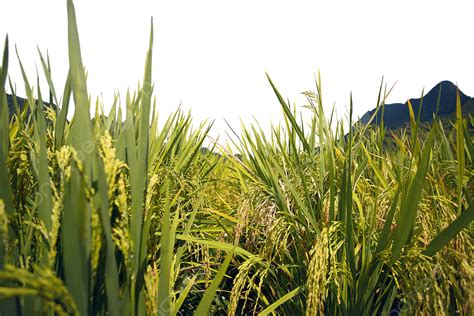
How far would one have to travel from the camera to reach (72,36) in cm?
87

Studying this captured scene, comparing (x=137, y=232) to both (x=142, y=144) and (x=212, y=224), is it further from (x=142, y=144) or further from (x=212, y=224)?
(x=212, y=224)

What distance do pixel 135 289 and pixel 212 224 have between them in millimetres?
1582

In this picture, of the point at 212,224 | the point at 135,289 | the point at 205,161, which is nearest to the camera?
the point at 135,289

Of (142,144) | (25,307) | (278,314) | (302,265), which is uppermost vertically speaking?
(142,144)

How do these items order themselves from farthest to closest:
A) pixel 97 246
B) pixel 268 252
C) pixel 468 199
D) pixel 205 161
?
pixel 205 161 < pixel 468 199 < pixel 268 252 < pixel 97 246

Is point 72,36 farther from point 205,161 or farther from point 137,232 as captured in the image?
point 205,161

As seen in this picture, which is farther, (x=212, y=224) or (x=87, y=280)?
(x=212, y=224)

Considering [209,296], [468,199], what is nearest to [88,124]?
[209,296]

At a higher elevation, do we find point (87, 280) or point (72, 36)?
point (72, 36)

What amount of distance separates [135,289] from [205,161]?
2.53 m

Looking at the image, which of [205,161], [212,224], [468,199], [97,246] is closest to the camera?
[97,246]

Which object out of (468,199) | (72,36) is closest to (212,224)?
(468,199)

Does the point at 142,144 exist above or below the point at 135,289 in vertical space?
above

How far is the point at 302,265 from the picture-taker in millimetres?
1710
